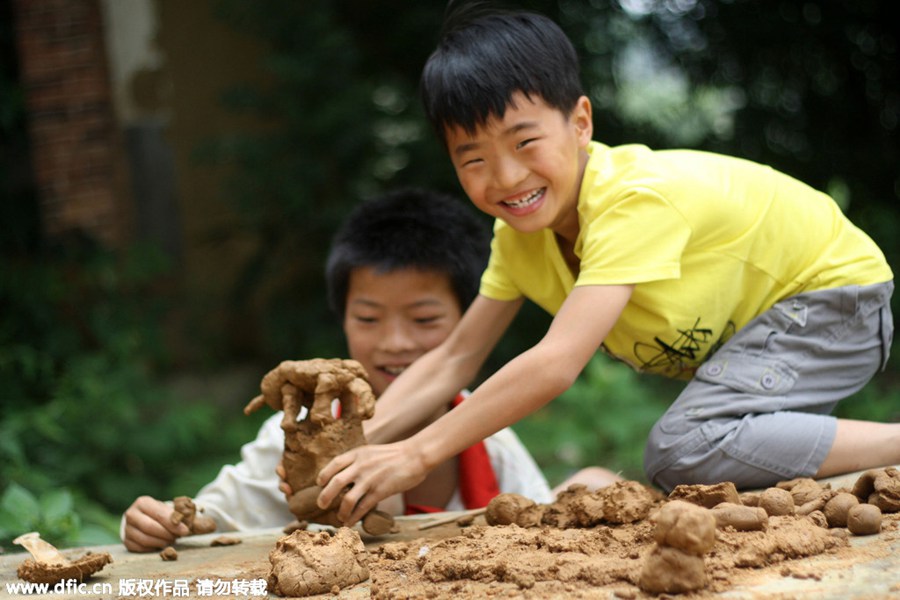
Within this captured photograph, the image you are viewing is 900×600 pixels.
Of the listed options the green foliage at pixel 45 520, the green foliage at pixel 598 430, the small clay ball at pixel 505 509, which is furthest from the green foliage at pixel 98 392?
the small clay ball at pixel 505 509

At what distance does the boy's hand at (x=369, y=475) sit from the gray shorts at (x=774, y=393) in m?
0.65

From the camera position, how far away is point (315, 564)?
1748 mm

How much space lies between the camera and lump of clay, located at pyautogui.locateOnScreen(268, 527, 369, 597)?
173 centimetres

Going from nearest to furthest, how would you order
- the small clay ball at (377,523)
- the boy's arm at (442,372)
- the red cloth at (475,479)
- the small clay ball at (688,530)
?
1. the small clay ball at (688,530)
2. the small clay ball at (377,523)
3. the boy's arm at (442,372)
4. the red cloth at (475,479)

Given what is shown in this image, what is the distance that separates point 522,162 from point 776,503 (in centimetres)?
90

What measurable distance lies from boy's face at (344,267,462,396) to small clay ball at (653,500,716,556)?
1.37m

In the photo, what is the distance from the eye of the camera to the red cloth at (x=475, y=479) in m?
2.84

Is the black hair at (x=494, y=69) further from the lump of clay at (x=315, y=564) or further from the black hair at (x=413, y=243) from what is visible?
the lump of clay at (x=315, y=564)

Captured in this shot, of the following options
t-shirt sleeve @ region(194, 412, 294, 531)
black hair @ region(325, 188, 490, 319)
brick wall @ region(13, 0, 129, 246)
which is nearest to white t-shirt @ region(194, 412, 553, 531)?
t-shirt sleeve @ region(194, 412, 294, 531)

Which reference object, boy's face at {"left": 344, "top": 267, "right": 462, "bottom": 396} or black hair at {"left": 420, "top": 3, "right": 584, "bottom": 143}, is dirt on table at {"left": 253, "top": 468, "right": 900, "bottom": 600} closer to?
boy's face at {"left": 344, "top": 267, "right": 462, "bottom": 396}

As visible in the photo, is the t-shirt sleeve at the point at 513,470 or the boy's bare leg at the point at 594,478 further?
the t-shirt sleeve at the point at 513,470

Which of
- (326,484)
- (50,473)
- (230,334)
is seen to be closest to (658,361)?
(326,484)

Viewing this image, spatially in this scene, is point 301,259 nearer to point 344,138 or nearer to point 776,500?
point 344,138


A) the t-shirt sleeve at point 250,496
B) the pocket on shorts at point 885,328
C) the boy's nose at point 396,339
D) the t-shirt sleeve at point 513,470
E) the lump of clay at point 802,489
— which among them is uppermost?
→ the boy's nose at point 396,339
